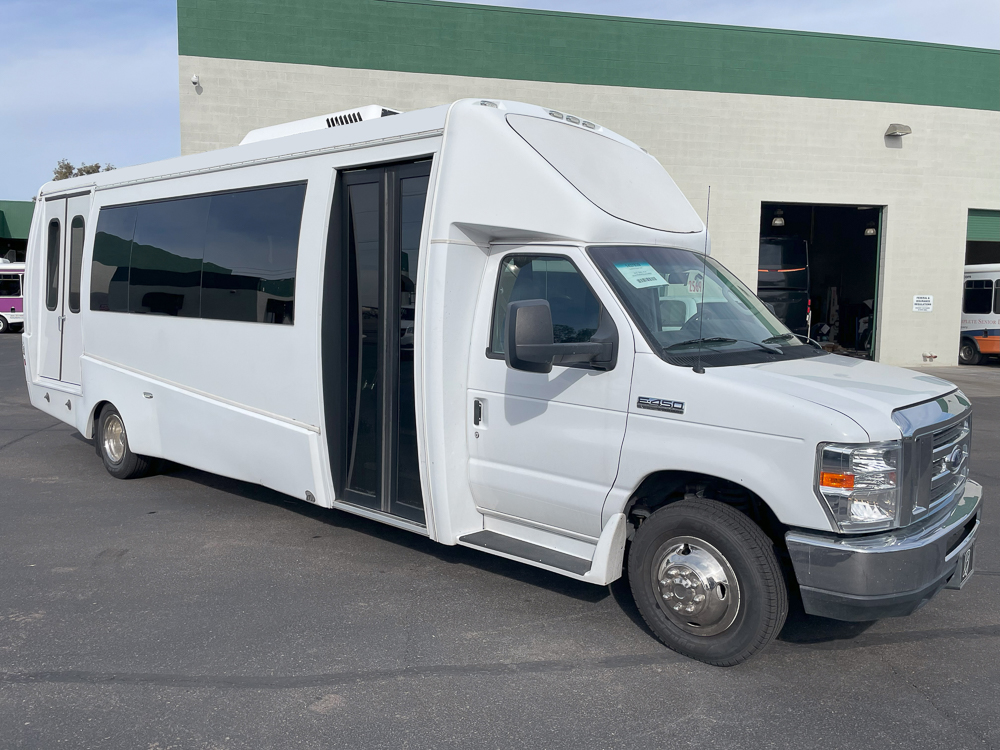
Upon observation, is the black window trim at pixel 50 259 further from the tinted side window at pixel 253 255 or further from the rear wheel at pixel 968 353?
the rear wheel at pixel 968 353

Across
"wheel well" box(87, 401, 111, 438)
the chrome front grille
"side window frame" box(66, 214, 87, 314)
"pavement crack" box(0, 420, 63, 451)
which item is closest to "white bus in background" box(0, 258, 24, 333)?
"pavement crack" box(0, 420, 63, 451)

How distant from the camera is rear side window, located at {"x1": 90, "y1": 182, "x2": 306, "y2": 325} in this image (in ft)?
19.8

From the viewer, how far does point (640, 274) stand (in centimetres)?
469

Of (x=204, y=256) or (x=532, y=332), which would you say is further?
(x=204, y=256)

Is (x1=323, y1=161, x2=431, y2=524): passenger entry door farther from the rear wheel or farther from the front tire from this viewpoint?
the rear wheel

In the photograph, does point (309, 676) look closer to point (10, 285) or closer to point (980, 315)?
→ point (980, 315)

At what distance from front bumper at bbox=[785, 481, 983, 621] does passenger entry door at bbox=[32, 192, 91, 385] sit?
7257mm

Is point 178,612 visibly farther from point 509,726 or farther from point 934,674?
point 934,674

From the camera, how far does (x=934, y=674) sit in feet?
13.5

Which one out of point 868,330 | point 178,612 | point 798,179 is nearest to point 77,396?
point 178,612

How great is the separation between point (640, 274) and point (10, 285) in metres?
32.2

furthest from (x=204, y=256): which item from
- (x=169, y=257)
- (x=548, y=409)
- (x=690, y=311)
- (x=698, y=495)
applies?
(x=698, y=495)

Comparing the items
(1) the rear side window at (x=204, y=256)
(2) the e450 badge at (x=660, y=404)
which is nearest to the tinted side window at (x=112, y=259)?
(1) the rear side window at (x=204, y=256)

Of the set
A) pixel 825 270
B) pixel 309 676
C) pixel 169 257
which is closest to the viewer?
pixel 309 676
